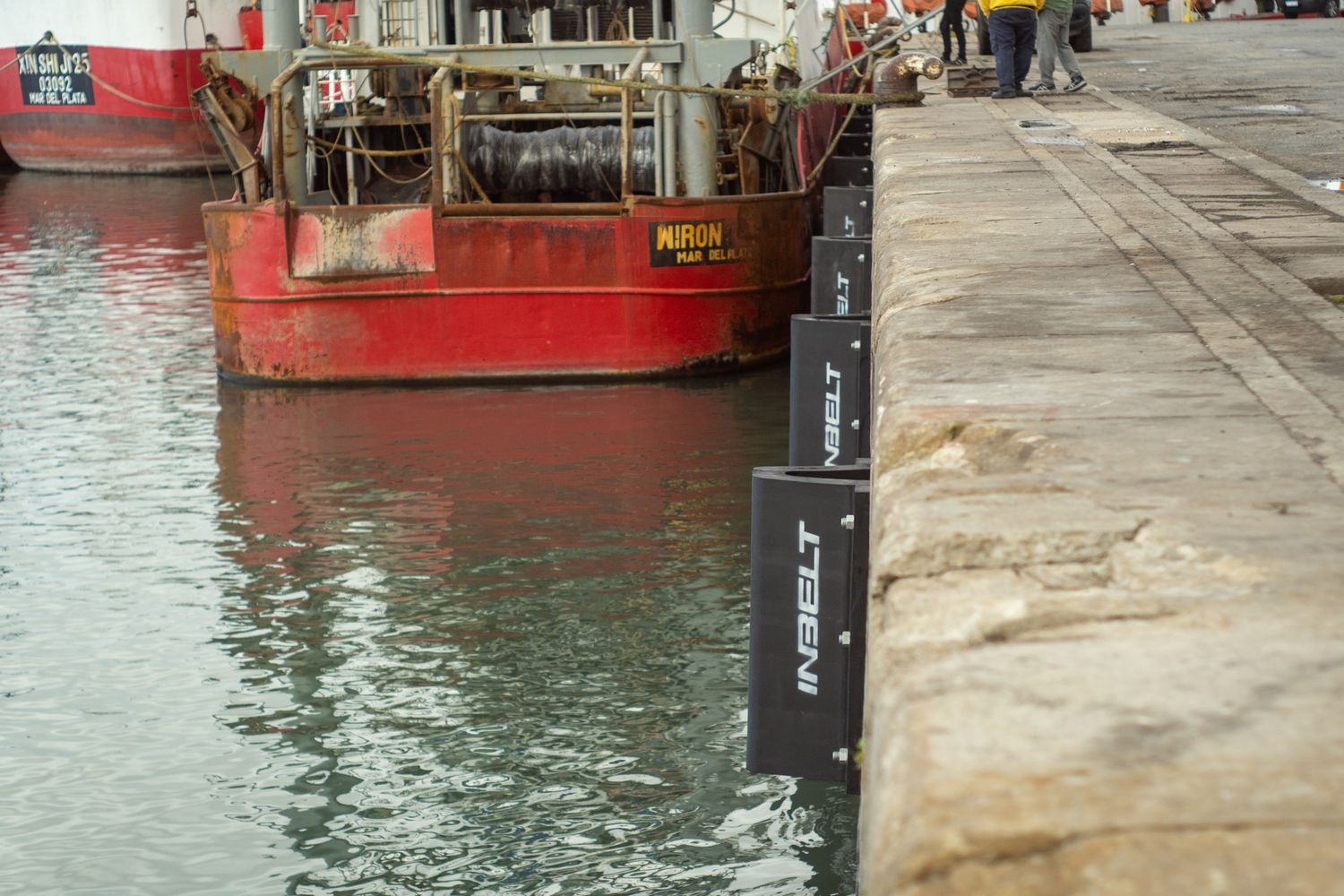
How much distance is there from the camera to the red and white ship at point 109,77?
3297 cm

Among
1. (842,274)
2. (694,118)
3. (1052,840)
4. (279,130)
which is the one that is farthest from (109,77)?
(1052,840)

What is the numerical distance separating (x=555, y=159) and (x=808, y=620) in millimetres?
9514

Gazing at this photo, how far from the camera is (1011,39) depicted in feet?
43.2

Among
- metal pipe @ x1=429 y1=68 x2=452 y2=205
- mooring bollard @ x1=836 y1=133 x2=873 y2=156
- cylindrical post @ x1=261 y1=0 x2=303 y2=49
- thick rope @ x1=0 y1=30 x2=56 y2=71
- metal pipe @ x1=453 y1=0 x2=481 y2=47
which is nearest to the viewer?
metal pipe @ x1=429 y1=68 x2=452 y2=205

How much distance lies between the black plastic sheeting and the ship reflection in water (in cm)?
199

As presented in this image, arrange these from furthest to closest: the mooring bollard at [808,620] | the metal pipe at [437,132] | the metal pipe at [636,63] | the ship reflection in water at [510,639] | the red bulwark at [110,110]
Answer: the red bulwark at [110,110] < the metal pipe at [437,132] < the metal pipe at [636,63] < the ship reflection in water at [510,639] < the mooring bollard at [808,620]

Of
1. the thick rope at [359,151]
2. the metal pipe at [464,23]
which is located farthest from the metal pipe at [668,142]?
the metal pipe at [464,23]

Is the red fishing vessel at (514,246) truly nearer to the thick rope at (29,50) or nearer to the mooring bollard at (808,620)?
the mooring bollard at (808,620)

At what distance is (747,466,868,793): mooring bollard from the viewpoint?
5.18 m

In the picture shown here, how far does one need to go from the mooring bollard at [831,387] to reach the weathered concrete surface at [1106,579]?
1.92m

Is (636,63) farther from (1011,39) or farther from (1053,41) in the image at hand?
(1053,41)

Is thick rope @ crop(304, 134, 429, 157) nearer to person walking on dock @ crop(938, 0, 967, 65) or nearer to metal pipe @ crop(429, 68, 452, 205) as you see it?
Answer: metal pipe @ crop(429, 68, 452, 205)

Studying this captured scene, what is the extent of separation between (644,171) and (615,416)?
8.60ft

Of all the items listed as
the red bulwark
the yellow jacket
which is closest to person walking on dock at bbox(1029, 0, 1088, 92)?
the yellow jacket
